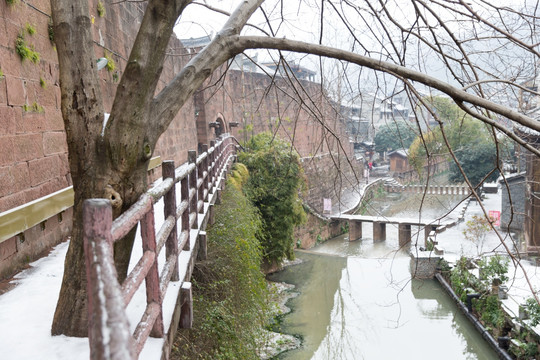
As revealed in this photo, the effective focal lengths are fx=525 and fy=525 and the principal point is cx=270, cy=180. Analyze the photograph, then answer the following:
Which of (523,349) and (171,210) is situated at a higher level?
(171,210)

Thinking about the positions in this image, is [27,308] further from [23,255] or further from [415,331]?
[415,331]

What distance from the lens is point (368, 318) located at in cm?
1182

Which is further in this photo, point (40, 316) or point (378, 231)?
point (378, 231)

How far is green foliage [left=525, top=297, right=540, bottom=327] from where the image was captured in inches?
331

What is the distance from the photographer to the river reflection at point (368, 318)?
33.5 feet

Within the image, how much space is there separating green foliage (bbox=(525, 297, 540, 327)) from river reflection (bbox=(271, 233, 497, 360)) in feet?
4.03

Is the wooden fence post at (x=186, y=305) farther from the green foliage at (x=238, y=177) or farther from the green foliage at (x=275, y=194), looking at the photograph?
the green foliage at (x=275, y=194)

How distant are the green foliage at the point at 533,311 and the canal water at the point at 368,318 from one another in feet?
3.94

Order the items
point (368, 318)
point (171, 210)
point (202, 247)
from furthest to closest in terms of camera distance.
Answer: point (368, 318)
point (202, 247)
point (171, 210)

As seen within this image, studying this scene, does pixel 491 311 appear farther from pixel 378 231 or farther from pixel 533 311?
pixel 378 231

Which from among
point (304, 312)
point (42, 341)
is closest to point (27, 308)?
point (42, 341)

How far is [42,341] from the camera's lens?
2363 mm

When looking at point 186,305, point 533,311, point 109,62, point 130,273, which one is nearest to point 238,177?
point 109,62

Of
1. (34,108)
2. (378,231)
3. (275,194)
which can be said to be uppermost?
(34,108)
